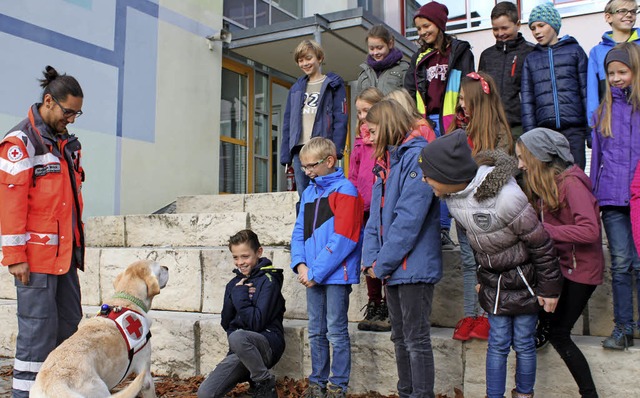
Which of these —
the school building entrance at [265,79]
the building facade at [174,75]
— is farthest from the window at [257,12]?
the school building entrance at [265,79]

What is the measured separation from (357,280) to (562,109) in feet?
6.77

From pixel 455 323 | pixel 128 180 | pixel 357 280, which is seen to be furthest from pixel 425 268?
pixel 128 180

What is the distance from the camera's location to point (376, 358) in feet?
14.5

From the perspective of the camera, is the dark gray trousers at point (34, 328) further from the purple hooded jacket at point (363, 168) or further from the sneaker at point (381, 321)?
the purple hooded jacket at point (363, 168)

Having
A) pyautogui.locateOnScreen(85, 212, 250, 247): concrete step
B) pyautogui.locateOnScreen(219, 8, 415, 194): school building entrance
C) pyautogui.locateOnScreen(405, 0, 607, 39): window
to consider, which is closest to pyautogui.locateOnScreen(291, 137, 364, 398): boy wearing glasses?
pyautogui.locateOnScreen(85, 212, 250, 247): concrete step

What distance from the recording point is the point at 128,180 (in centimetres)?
865

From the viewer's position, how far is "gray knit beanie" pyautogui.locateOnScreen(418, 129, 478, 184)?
325 cm

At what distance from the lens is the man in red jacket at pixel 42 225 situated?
3.76m

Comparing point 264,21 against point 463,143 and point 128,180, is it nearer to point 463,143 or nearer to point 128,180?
point 128,180

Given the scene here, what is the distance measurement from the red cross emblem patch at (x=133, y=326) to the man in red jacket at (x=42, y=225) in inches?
18.5

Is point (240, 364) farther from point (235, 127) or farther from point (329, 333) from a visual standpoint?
point (235, 127)

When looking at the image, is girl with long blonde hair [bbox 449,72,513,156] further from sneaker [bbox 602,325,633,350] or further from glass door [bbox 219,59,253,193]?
glass door [bbox 219,59,253,193]

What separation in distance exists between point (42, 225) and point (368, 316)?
241 centimetres

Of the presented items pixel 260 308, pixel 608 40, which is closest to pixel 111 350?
pixel 260 308
